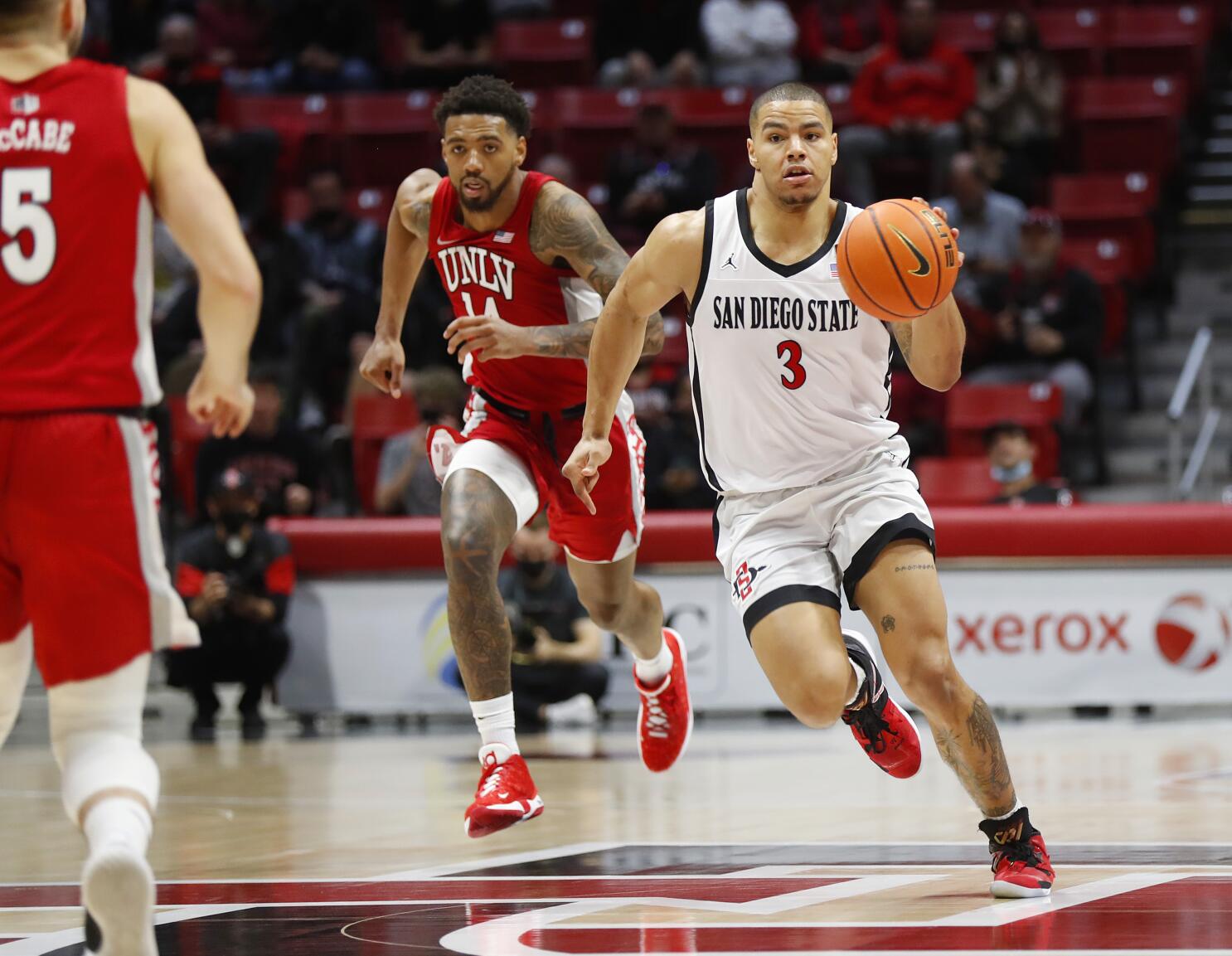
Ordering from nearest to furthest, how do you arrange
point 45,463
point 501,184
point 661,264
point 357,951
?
point 45,463, point 357,951, point 661,264, point 501,184

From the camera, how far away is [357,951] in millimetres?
4309

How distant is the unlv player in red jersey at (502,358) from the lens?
6.04 metres

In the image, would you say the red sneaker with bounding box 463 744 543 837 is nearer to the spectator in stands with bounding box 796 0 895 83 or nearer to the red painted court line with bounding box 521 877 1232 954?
the red painted court line with bounding box 521 877 1232 954

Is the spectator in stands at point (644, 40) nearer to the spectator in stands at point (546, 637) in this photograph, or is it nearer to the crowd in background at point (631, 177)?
the crowd in background at point (631, 177)

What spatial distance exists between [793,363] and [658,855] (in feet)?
5.49

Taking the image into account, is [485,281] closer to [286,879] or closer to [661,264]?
[661,264]

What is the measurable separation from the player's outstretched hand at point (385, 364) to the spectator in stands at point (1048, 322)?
7.44 m

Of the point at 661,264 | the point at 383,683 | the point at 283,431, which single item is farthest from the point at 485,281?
the point at 283,431

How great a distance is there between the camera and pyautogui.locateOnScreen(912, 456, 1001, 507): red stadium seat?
12242 mm

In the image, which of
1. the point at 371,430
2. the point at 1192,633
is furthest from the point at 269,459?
the point at 1192,633

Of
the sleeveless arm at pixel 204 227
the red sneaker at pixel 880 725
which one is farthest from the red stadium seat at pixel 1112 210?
the sleeveless arm at pixel 204 227

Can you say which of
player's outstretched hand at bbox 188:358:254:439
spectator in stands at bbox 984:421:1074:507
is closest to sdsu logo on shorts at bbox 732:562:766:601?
player's outstretched hand at bbox 188:358:254:439

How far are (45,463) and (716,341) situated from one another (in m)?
2.29

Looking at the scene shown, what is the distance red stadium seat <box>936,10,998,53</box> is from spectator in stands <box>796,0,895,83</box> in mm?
512
